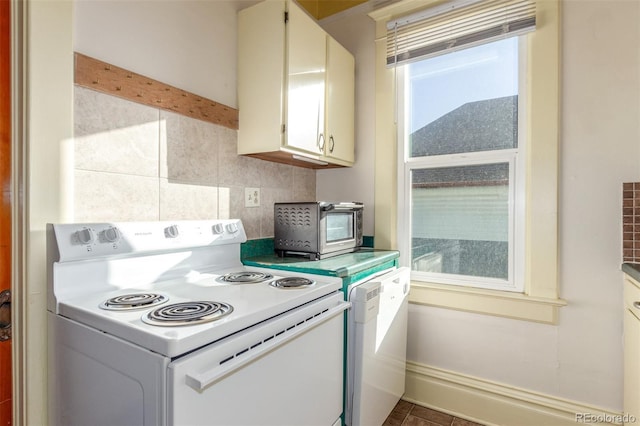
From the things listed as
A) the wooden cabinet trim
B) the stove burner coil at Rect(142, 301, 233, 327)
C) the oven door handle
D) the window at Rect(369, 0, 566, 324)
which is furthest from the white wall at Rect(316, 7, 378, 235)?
the stove burner coil at Rect(142, 301, 233, 327)

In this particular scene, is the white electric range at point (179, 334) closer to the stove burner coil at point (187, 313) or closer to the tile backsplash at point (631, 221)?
the stove burner coil at point (187, 313)

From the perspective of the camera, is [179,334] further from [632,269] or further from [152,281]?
[632,269]

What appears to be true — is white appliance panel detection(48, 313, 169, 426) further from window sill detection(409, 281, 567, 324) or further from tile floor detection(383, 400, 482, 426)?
window sill detection(409, 281, 567, 324)

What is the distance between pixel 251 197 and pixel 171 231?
23.5 inches

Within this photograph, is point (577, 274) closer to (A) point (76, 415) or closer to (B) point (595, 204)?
(B) point (595, 204)

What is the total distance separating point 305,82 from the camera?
180 centimetres

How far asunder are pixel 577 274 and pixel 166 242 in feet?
6.45

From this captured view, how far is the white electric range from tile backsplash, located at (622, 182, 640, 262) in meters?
1.38

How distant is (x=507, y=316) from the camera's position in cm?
182

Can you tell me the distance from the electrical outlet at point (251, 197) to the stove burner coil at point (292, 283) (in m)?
0.63

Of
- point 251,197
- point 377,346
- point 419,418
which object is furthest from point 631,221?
point 251,197

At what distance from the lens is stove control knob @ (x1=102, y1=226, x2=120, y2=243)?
3.83 feet

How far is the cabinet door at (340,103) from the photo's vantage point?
2012 mm

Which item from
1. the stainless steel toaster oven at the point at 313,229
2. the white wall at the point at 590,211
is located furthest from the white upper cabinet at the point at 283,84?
the white wall at the point at 590,211
